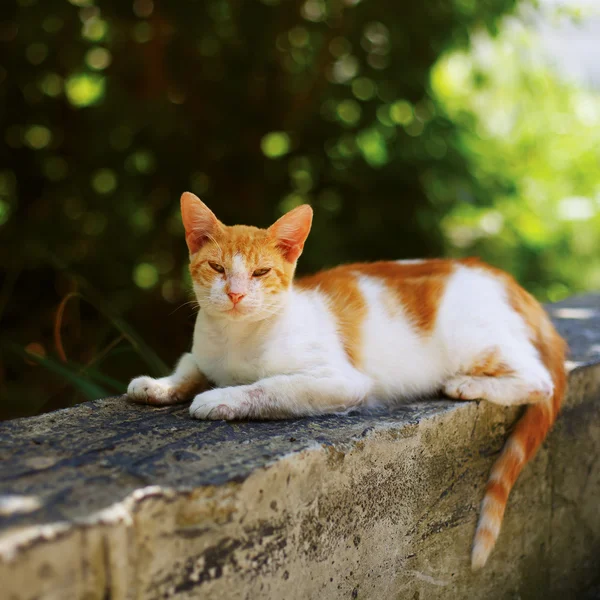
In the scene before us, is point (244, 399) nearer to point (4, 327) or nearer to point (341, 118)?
point (4, 327)

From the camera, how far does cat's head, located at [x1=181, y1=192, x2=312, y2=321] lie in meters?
1.85

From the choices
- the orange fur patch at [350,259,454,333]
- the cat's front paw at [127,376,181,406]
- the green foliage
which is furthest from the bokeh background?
the cat's front paw at [127,376,181,406]

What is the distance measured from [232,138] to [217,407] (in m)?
2.47

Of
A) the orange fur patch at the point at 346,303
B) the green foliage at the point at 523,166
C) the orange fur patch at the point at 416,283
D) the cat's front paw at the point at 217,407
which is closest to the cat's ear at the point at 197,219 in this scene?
the orange fur patch at the point at 346,303

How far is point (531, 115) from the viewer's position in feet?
18.0

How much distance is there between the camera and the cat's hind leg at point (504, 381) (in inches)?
80.5

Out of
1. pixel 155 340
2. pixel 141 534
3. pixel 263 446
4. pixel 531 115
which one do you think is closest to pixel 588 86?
pixel 531 115

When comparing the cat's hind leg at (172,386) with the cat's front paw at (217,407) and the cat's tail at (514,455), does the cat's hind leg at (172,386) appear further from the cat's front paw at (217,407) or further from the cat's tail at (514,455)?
the cat's tail at (514,455)

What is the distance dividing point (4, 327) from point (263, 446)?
213 centimetres

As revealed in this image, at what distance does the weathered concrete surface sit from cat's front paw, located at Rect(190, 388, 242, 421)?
4 centimetres

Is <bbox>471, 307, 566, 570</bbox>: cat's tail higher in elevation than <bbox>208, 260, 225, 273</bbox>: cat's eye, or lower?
lower

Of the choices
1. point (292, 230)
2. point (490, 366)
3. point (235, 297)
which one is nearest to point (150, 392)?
point (235, 297)

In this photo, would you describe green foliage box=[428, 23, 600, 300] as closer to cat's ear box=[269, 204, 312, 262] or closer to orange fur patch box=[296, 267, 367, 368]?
orange fur patch box=[296, 267, 367, 368]

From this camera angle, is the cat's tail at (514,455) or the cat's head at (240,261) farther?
the cat's tail at (514,455)
